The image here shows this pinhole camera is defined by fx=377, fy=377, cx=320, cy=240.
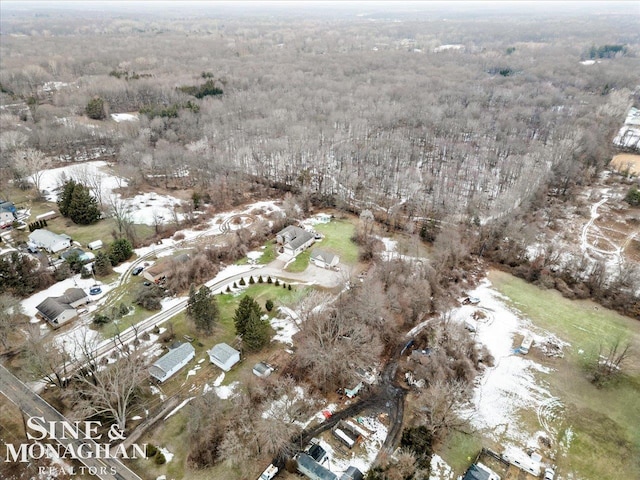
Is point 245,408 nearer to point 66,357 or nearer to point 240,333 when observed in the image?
point 240,333

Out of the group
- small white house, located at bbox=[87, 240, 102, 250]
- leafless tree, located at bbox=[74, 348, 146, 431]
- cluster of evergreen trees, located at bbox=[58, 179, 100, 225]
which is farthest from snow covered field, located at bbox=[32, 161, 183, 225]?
leafless tree, located at bbox=[74, 348, 146, 431]

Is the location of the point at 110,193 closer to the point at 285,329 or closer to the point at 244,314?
the point at 244,314

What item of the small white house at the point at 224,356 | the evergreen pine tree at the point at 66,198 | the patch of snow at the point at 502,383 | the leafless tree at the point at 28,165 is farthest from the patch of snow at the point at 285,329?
the leafless tree at the point at 28,165

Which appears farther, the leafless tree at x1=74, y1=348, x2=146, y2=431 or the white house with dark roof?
the white house with dark roof

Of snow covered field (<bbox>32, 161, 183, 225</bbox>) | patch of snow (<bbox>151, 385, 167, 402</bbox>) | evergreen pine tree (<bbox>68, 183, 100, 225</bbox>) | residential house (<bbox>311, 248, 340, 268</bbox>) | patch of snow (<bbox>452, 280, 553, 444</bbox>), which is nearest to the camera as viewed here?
patch of snow (<bbox>452, 280, 553, 444</bbox>)

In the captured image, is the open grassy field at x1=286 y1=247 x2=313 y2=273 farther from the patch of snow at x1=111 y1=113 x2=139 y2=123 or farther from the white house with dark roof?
the patch of snow at x1=111 y1=113 x2=139 y2=123

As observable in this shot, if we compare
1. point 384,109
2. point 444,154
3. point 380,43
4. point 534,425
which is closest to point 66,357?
point 534,425

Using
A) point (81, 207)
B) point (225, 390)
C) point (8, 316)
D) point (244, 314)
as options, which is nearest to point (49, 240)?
point (81, 207)
